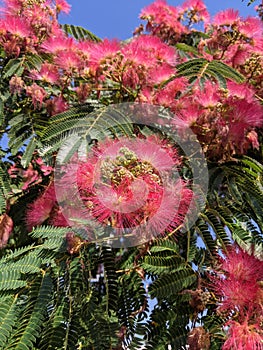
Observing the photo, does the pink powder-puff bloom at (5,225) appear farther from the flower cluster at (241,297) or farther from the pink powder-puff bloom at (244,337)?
the pink powder-puff bloom at (244,337)

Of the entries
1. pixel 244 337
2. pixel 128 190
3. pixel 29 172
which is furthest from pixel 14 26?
pixel 244 337

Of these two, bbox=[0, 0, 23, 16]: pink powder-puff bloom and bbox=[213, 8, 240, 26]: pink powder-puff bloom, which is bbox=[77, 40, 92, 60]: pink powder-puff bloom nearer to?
bbox=[0, 0, 23, 16]: pink powder-puff bloom

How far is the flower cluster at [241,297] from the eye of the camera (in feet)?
6.01

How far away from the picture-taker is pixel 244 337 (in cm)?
182

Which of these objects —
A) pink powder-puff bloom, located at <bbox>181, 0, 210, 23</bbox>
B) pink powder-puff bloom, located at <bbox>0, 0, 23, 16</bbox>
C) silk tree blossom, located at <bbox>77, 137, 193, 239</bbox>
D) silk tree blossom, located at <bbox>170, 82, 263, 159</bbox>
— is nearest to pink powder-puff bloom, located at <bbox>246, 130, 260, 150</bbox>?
silk tree blossom, located at <bbox>170, 82, 263, 159</bbox>

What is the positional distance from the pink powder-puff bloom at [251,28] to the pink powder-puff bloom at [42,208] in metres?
1.29

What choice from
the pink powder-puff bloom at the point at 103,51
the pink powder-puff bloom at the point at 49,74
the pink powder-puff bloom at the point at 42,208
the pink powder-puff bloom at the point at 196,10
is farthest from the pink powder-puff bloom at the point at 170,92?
the pink powder-puff bloom at the point at 196,10

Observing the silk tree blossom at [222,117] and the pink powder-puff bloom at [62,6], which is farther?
the pink powder-puff bloom at [62,6]

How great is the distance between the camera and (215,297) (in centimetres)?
207

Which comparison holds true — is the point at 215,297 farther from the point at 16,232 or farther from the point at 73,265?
the point at 16,232

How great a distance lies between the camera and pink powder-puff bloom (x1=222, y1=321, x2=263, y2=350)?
5.94 ft

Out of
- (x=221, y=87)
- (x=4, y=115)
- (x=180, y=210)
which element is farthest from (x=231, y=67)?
(x=4, y=115)

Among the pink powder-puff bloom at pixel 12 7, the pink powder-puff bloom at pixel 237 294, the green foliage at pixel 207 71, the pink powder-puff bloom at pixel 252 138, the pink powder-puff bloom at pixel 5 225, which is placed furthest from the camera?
the pink powder-puff bloom at pixel 12 7

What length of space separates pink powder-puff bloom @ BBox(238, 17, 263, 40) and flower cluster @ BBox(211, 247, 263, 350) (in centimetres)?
136
